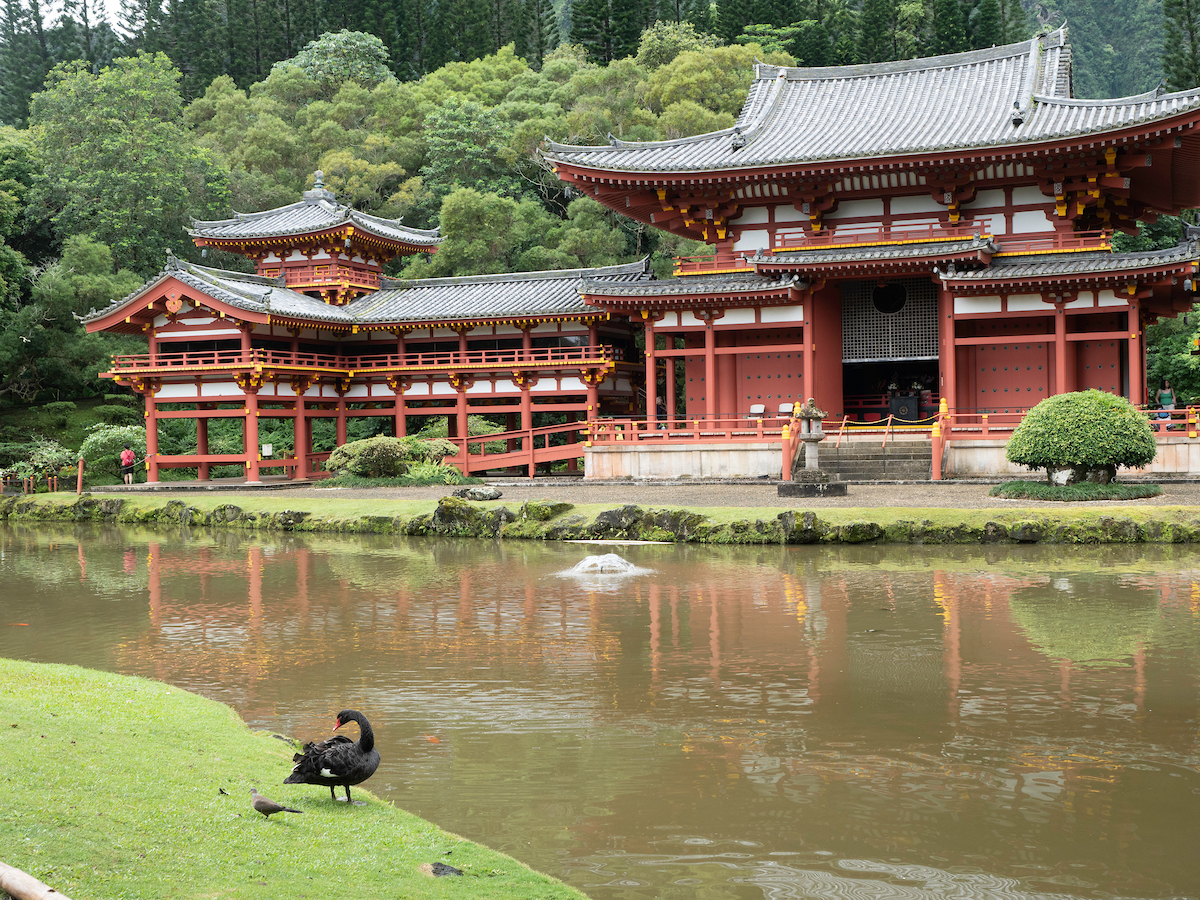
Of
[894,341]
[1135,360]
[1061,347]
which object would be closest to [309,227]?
[894,341]

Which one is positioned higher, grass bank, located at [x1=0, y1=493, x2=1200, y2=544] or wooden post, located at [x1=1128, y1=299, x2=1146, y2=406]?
wooden post, located at [x1=1128, y1=299, x2=1146, y2=406]

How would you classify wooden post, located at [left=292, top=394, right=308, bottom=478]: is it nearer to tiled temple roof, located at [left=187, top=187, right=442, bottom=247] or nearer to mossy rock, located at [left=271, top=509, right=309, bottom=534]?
tiled temple roof, located at [left=187, top=187, right=442, bottom=247]

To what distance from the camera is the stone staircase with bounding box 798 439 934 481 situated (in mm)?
24656

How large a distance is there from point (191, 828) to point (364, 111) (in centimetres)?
5777

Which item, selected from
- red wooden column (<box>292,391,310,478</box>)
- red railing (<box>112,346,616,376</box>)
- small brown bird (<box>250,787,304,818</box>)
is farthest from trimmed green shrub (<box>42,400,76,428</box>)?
→ small brown bird (<box>250,787,304,818</box>)

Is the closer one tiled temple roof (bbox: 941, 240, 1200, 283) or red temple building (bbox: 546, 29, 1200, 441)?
tiled temple roof (bbox: 941, 240, 1200, 283)

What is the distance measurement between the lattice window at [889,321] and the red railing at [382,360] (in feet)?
24.8

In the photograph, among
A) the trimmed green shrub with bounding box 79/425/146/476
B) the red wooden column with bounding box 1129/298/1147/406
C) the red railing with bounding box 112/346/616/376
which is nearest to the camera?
the red wooden column with bounding box 1129/298/1147/406

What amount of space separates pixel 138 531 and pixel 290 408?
1164 centimetres

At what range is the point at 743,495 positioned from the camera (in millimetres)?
23172

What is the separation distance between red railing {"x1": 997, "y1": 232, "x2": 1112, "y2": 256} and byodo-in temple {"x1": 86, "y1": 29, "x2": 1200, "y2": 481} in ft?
0.27

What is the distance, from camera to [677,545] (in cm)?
1883

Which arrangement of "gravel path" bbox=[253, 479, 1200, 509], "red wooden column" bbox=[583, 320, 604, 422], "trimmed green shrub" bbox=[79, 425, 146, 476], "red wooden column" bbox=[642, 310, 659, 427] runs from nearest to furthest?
1. "gravel path" bbox=[253, 479, 1200, 509]
2. "red wooden column" bbox=[642, 310, 659, 427]
3. "red wooden column" bbox=[583, 320, 604, 422]
4. "trimmed green shrub" bbox=[79, 425, 146, 476]

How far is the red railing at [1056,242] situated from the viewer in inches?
1054
